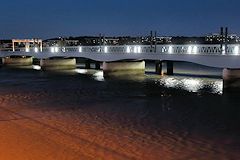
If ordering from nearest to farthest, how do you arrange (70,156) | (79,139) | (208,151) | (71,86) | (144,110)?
(70,156) → (208,151) → (79,139) → (144,110) → (71,86)

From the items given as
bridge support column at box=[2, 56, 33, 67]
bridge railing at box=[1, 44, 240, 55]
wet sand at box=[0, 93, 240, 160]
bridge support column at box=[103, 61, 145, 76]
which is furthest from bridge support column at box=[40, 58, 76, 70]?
→ wet sand at box=[0, 93, 240, 160]

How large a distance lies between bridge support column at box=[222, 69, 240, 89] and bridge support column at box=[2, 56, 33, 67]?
130 ft

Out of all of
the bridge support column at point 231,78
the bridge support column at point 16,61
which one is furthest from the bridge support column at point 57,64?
→ the bridge support column at point 231,78

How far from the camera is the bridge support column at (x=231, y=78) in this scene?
27.5 meters

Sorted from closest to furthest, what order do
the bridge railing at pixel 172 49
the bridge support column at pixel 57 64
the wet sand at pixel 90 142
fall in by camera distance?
1. the wet sand at pixel 90 142
2. the bridge railing at pixel 172 49
3. the bridge support column at pixel 57 64

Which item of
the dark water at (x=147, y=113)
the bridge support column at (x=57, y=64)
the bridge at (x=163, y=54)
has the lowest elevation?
the dark water at (x=147, y=113)

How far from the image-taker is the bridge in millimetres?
27469

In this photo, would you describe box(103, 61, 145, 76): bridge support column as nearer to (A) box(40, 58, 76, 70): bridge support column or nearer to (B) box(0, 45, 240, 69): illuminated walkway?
(B) box(0, 45, 240, 69): illuminated walkway

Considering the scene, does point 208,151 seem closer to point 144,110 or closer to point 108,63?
point 144,110

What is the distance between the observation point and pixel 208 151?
12.5 meters

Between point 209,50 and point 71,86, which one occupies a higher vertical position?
point 209,50

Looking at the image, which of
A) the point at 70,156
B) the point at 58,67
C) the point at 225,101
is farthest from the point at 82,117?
the point at 58,67

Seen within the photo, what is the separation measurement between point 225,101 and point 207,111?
12.2 ft

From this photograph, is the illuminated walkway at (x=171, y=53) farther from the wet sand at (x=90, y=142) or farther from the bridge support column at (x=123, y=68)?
the wet sand at (x=90, y=142)
